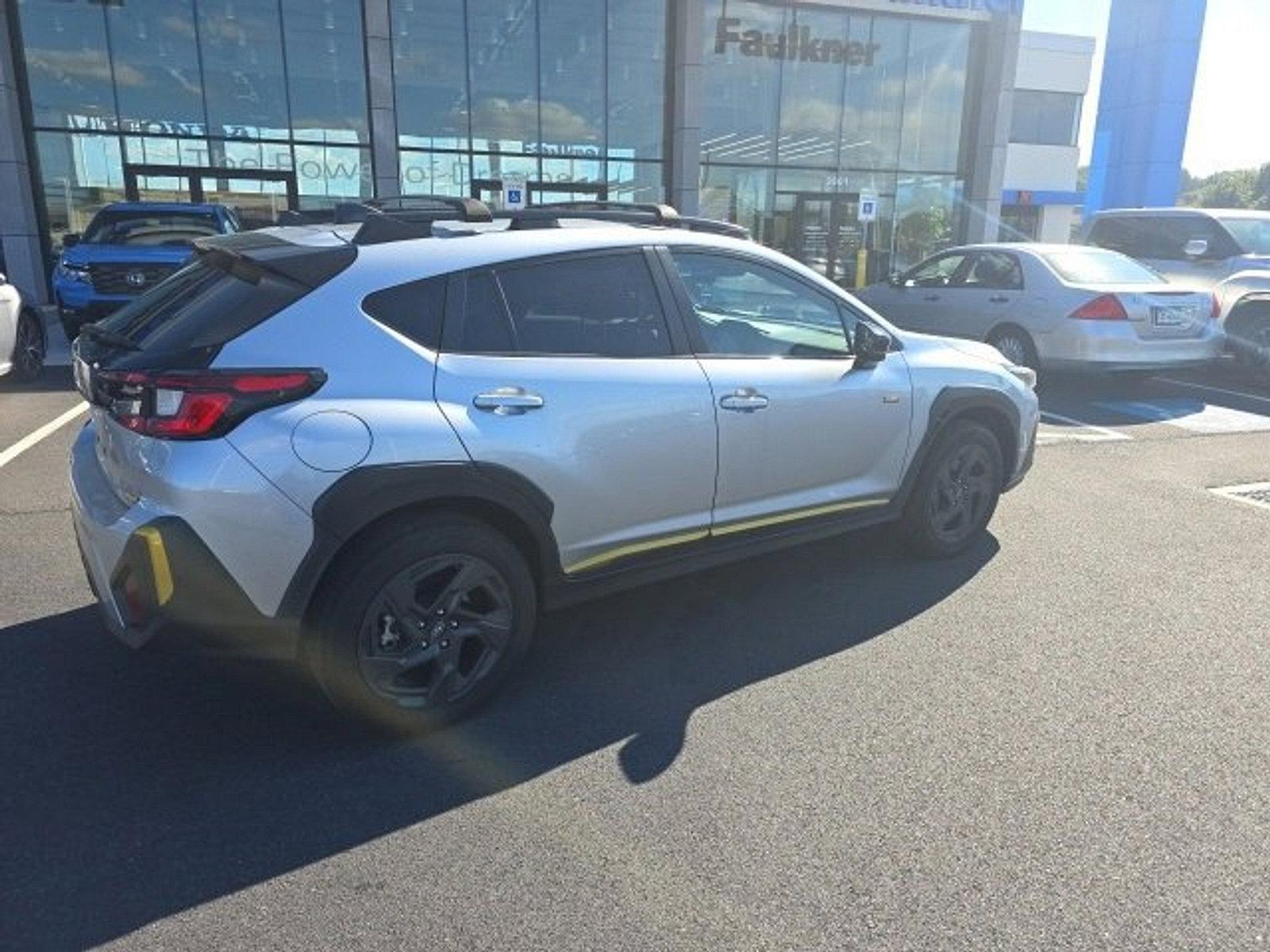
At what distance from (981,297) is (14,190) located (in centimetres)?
1540

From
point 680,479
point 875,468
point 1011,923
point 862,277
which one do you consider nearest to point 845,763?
point 1011,923

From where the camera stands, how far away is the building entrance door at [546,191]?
18.9m

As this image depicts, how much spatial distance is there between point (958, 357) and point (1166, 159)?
3637 centimetres

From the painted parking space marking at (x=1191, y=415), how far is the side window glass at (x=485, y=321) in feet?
23.2

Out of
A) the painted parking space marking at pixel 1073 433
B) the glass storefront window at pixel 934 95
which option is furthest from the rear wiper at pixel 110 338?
the glass storefront window at pixel 934 95

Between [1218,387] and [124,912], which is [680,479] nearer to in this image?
[124,912]

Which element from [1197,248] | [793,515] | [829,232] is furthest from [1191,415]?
[829,232]

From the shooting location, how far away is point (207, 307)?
299 centimetres

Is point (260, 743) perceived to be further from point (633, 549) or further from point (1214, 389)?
point (1214, 389)

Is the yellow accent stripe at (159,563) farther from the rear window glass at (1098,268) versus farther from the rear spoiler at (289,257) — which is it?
the rear window glass at (1098,268)

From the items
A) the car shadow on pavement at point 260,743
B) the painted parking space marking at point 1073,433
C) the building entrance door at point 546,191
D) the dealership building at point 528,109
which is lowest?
the painted parking space marking at point 1073,433

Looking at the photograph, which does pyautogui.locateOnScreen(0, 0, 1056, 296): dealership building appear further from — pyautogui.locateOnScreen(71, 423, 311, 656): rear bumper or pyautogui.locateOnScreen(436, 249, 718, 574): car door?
pyautogui.locateOnScreen(71, 423, 311, 656): rear bumper

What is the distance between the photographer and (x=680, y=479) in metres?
3.54

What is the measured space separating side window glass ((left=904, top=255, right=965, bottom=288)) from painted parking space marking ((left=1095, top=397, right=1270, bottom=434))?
7.03 feet
